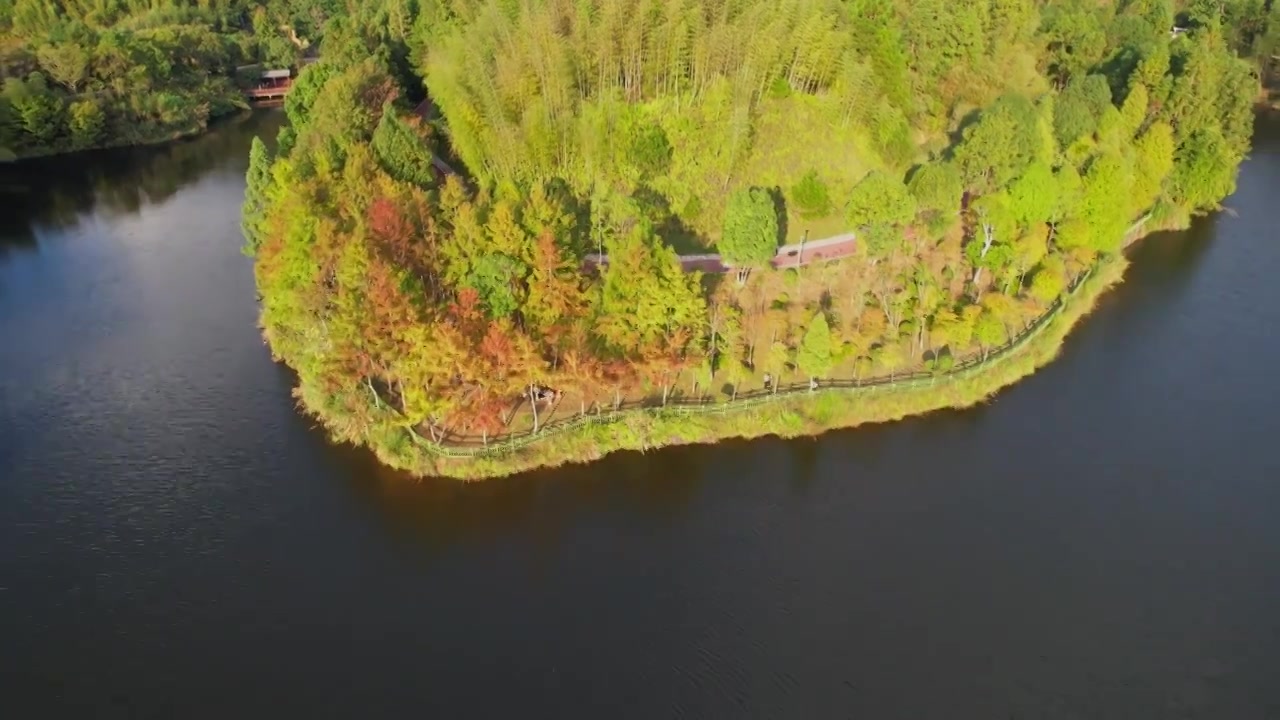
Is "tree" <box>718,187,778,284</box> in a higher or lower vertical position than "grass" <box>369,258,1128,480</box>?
higher

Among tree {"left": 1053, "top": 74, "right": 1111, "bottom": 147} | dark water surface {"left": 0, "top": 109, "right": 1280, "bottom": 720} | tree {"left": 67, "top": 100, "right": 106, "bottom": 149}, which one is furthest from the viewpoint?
tree {"left": 67, "top": 100, "right": 106, "bottom": 149}

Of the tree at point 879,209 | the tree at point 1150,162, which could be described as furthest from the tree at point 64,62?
the tree at point 1150,162

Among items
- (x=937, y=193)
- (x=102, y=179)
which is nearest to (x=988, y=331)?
(x=937, y=193)

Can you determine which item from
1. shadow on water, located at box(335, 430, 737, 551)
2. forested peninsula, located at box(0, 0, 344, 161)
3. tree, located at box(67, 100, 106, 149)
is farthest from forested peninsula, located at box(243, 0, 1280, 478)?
forested peninsula, located at box(0, 0, 344, 161)

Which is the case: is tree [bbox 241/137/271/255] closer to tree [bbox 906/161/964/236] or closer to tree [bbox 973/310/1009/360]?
tree [bbox 906/161/964/236]

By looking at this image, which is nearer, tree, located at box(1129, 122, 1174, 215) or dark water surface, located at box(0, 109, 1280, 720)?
dark water surface, located at box(0, 109, 1280, 720)

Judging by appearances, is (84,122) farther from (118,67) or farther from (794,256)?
(794,256)

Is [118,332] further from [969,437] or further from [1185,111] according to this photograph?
[1185,111]
